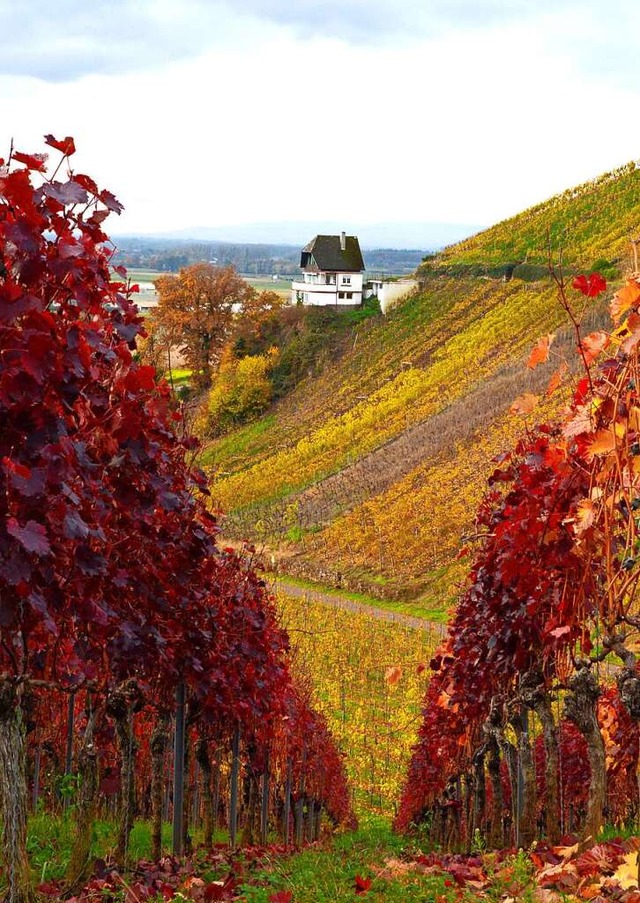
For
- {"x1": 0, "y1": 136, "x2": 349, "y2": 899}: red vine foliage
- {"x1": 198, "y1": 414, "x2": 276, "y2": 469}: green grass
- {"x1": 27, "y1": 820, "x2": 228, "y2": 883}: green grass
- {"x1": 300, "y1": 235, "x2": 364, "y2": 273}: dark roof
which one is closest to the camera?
{"x1": 0, "y1": 136, "x2": 349, "y2": 899}: red vine foliage

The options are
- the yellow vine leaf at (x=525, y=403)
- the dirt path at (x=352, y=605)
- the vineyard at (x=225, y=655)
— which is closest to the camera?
the vineyard at (x=225, y=655)

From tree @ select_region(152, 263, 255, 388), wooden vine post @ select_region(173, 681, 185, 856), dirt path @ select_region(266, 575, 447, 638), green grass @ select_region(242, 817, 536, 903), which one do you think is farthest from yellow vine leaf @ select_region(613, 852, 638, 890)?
tree @ select_region(152, 263, 255, 388)

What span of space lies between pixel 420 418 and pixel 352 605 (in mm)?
24172

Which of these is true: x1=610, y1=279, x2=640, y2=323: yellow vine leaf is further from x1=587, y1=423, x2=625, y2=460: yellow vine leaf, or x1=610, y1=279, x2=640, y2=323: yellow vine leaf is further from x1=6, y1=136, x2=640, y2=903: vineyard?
x1=587, y1=423, x2=625, y2=460: yellow vine leaf

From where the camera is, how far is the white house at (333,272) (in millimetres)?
87125

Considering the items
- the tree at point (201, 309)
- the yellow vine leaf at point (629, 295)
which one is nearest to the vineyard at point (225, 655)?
the yellow vine leaf at point (629, 295)

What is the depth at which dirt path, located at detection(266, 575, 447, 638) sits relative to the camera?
34.6 meters

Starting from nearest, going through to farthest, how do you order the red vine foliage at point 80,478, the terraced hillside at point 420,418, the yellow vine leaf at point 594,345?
the red vine foliage at point 80,478, the yellow vine leaf at point 594,345, the terraced hillside at point 420,418

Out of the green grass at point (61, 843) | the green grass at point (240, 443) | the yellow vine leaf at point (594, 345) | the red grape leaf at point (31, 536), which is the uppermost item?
the yellow vine leaf at point (594, 345)

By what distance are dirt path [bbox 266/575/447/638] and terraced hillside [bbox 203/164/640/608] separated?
146 cm

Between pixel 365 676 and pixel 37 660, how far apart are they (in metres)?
24.4

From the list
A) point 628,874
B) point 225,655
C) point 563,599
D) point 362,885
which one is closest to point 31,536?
point 362,885

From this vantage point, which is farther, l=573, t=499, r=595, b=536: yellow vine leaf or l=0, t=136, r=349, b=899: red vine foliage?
l=573, t=499, r=595, b=536: yellow vine leaf

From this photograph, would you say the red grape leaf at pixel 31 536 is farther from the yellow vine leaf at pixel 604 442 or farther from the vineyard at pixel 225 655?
the yellow vine leaf at pixel 604 442
